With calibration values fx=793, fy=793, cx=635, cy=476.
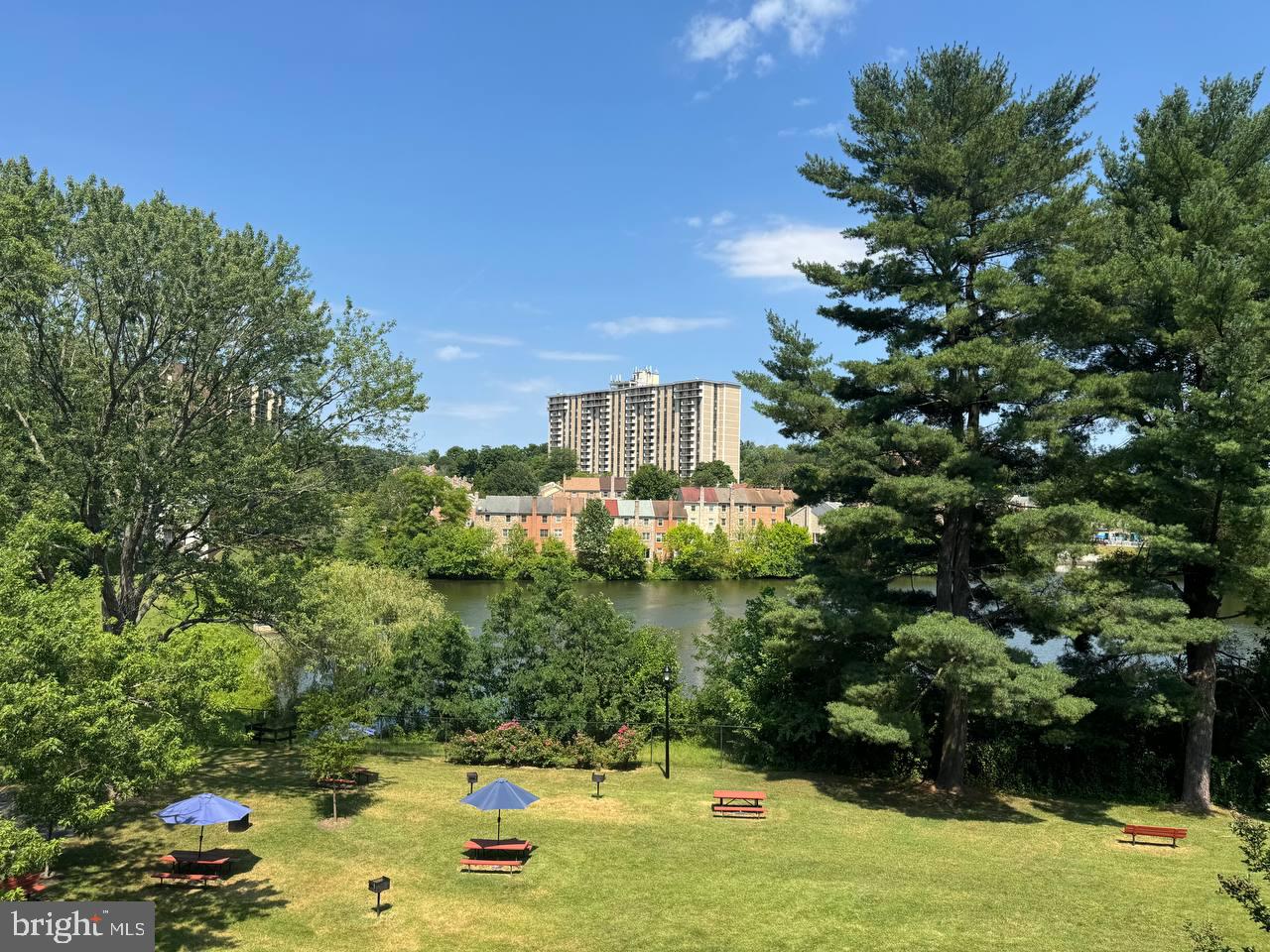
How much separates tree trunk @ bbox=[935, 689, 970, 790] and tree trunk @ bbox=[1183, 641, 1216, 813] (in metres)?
4.87

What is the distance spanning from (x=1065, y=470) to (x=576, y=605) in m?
13.9

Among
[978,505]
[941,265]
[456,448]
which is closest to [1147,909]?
[978,505]

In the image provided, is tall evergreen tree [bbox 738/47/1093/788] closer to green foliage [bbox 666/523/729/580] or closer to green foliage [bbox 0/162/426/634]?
green foliage [bbox 0/162/426/634]

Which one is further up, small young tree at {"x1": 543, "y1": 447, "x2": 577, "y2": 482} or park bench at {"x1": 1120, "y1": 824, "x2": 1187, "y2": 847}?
small young tree at {"x1": 543, "y1": 447, "x2": 577, "y2": 482}

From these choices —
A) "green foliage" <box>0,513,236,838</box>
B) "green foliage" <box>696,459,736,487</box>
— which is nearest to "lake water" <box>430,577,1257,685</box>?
"green foliage" <box>0,513,236,838</box>

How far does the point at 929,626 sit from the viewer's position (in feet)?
53.9

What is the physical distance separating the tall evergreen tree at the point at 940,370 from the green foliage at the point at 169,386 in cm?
1082

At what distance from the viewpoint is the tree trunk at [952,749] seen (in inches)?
763

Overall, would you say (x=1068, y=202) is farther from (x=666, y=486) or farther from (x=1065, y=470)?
(x=666, y=486)

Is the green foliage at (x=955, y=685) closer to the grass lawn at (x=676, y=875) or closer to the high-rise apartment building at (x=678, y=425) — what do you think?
the grass lawn at (x=676, y=875)

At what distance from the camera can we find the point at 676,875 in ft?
45.2

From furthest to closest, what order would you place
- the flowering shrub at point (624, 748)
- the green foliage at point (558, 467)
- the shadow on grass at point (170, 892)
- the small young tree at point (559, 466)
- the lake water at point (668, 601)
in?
the small young tree at point (559, 466) → the green foliage at point (558, 467) → the lake water at point (668, 601) → the flowering shrub at point (624, 748) → the shadow on grass at point (170, 892)

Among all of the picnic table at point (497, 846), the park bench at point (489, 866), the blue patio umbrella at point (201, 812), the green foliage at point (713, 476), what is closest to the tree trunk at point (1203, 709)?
the picnic table at point (497, 846)

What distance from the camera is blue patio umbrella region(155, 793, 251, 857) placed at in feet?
43.1
